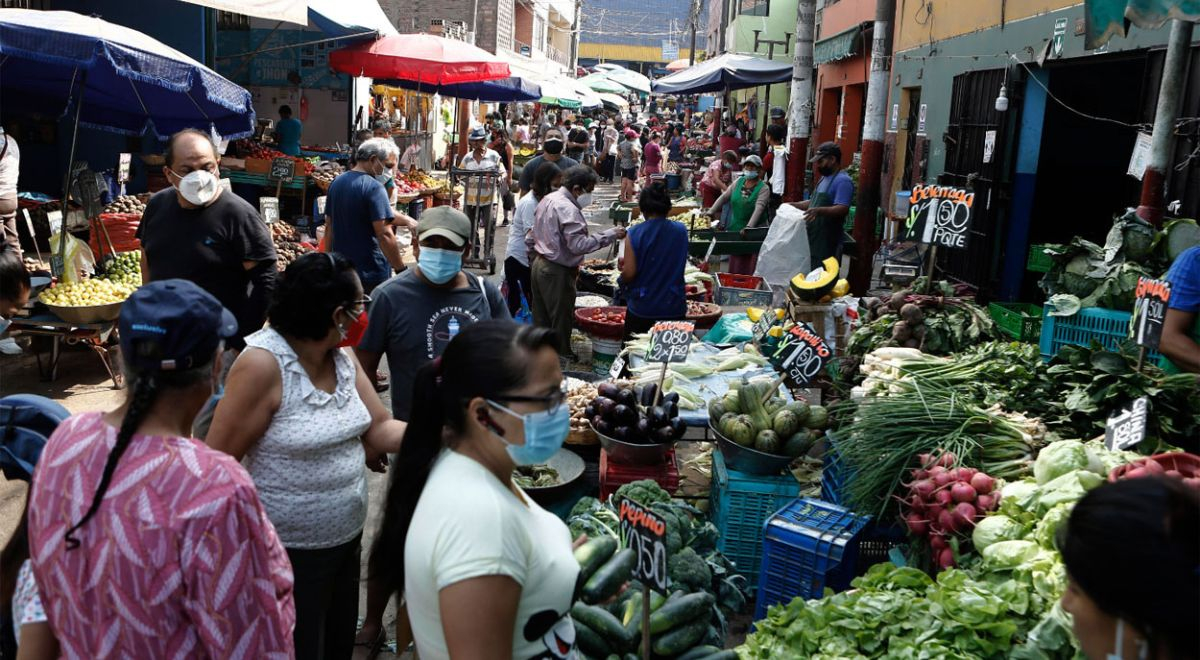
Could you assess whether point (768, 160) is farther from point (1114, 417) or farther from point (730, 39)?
point (730, 39)

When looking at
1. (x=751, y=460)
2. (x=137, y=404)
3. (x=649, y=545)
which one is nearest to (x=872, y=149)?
(x=751, y=460)

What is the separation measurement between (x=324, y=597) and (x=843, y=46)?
63.0 feet

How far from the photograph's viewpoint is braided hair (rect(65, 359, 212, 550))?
1.98m

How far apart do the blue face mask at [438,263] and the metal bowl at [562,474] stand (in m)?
1.23

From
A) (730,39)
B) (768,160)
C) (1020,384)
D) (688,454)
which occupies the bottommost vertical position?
(688,454)

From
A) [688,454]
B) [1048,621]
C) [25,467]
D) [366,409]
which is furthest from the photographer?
[688,454]

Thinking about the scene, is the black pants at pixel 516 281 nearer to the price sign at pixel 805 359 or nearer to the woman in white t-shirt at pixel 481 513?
the price sign at pixel 805 359

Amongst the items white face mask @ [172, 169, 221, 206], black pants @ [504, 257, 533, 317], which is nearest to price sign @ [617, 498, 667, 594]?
white face mask @ [172, 169, 221, 206]

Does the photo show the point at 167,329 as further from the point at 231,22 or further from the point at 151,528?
the point at 231,22

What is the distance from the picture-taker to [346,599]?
3584 millimetres

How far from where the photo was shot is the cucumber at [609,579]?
3703 mm

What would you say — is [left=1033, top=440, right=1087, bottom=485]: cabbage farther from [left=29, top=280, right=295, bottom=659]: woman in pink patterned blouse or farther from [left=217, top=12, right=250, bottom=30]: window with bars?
[left=217, top=12, right=250, bottom=30]: window with bars

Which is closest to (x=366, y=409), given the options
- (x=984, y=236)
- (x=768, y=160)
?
(x=984, y=236)

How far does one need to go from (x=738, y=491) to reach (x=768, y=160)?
13135 mm
